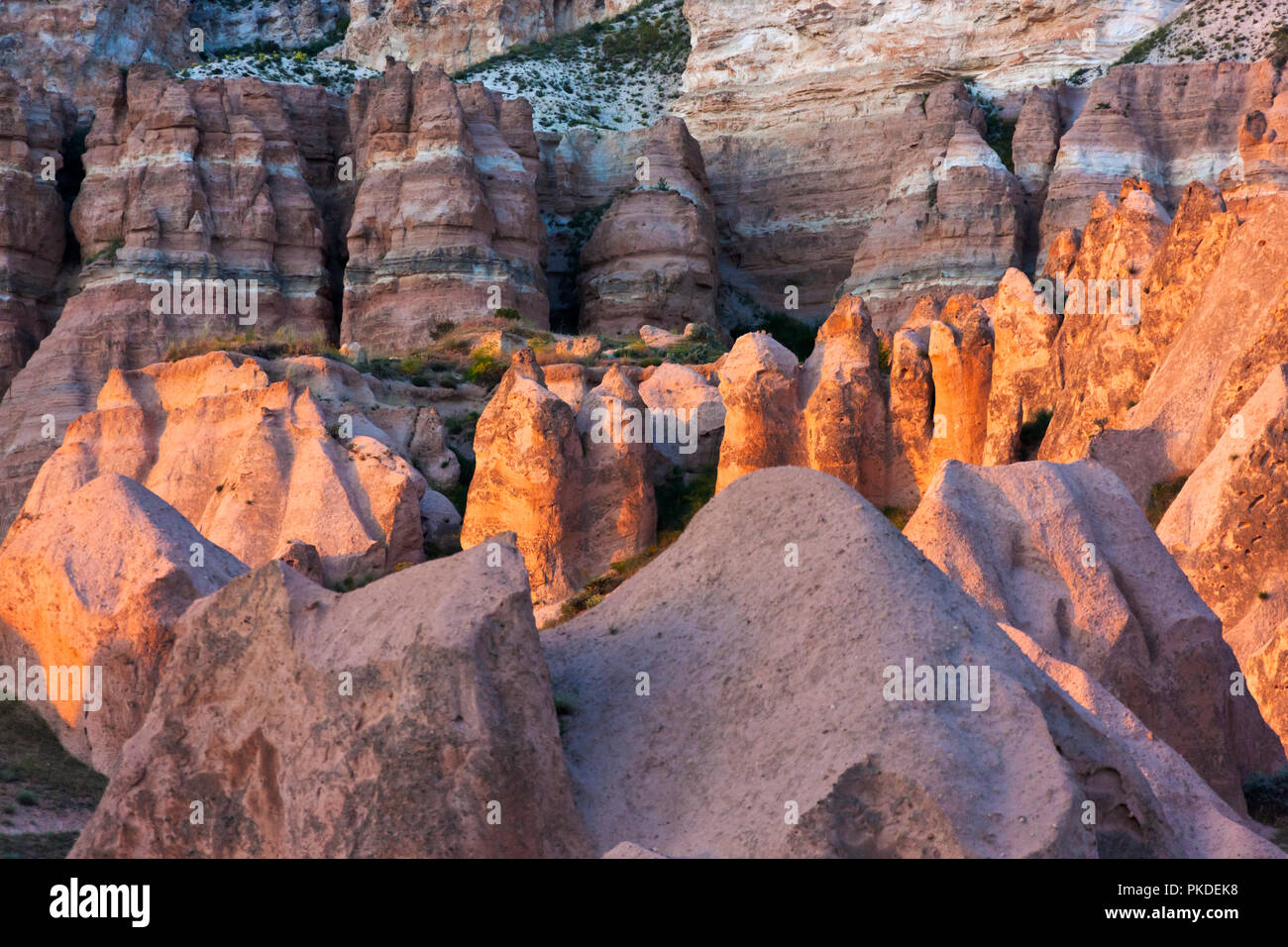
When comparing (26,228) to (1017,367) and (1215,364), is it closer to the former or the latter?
(1017,367)

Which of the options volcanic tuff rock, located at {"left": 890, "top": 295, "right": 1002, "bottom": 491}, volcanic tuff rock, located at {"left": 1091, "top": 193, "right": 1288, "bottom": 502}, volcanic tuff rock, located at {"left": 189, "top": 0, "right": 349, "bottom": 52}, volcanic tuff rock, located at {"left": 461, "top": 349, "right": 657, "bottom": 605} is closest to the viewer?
volcanic tuff rock, located at {"left": 1091, "top": 193, "right": 1288, "bottom": 502}

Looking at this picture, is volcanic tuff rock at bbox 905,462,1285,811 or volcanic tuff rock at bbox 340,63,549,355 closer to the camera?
volcanic tuff rock at bbox 905,462,1285,811

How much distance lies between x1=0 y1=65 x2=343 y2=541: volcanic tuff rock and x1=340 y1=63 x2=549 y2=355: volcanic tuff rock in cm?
239

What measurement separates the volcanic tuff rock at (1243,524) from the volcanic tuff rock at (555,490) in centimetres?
1232

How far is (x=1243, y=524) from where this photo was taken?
21.6m

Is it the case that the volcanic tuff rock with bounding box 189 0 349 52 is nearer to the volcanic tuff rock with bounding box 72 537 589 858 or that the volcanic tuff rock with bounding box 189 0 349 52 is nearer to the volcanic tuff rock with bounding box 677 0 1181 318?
the volcanic tuff rock with bounding box 677 0 1181 318

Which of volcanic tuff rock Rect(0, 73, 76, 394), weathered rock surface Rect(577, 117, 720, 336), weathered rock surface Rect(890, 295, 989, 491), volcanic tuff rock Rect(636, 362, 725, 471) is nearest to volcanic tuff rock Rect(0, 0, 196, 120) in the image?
volcanic tuff rock Rect(0, 73, 76, 394)

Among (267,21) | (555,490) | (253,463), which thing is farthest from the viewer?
(267,21)

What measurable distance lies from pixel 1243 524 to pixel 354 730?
578 inches

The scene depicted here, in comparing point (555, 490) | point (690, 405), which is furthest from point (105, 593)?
point (690, 405)

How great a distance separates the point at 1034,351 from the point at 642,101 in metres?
43.4

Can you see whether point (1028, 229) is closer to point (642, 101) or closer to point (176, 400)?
point (642, 101)

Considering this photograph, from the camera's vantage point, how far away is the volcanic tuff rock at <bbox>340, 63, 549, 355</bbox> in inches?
2164

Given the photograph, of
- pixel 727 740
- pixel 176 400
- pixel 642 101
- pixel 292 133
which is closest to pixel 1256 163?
pixel 176 400
